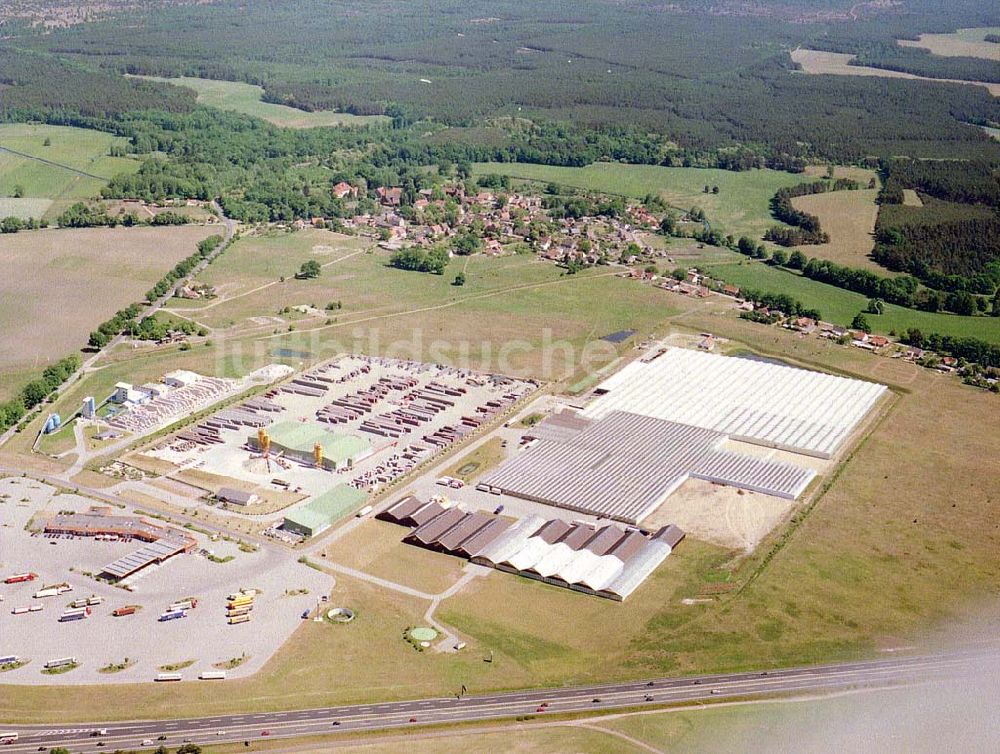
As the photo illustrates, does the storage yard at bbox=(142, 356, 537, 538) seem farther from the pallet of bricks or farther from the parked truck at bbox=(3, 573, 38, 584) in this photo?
the parked truck at bbox=(3, 573, 38, 584)

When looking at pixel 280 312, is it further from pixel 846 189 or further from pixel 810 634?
pixel 846 189

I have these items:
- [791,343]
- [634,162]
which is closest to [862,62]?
[634,162]

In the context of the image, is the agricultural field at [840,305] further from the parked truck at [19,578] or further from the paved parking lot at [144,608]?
the parked truck at [19,578]

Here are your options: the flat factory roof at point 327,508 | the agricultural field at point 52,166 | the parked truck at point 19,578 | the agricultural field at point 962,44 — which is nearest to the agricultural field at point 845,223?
the flat factory roof at point 327,508

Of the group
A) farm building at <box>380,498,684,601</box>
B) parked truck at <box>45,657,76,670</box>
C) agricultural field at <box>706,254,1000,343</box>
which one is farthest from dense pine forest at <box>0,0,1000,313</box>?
parked truck at <box>45,657,76,670</box>

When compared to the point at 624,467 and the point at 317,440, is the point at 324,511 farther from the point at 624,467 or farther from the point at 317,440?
the point at 624,467

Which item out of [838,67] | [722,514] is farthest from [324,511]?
[838,67]

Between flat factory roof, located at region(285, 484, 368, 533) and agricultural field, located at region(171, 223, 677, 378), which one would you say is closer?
flat factory roof, located at region(285, 484, 368, 533)
